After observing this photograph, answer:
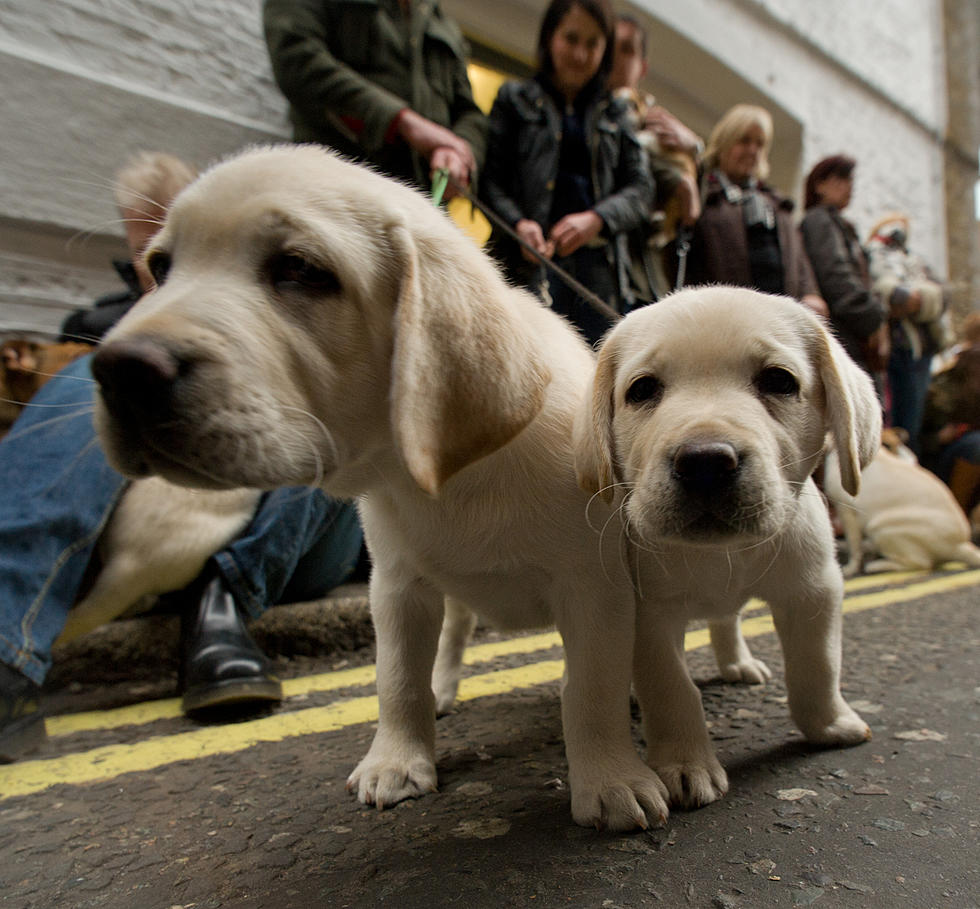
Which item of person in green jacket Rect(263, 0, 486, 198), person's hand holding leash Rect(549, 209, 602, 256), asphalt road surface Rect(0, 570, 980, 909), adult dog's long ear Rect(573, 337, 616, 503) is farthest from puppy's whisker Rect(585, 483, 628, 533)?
person's hand holding leash Rect(549, 209, 602, 256)

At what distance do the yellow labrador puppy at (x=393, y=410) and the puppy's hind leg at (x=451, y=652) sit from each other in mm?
633

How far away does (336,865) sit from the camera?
1.41 m

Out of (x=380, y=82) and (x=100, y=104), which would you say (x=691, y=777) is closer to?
(x=380, y=82)

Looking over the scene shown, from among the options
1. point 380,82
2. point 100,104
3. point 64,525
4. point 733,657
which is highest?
point 380,82

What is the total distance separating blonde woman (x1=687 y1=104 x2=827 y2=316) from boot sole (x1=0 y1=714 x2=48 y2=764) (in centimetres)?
397

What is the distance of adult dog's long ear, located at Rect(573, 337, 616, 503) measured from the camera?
1.55m

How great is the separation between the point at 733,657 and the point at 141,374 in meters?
2.14

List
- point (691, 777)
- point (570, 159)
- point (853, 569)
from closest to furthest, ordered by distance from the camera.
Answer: point (691, 777) → point (570, 159) → point (853, 569)

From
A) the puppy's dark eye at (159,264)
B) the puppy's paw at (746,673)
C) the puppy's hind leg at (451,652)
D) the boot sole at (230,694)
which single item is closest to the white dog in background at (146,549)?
the boot sole at (230,694)

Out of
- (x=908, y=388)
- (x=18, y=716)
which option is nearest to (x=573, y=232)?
(x=18, y=716)

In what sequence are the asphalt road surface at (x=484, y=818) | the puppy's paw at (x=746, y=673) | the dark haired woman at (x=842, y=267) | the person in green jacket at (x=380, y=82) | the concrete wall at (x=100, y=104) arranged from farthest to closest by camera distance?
1. the dark haired woman at (x=842, y=267)
2. the concrete wall at (x=100, y=104)
3. the person in green jacket at (x=380, y=82)
4. the puppy's paw at (x=746, y=673)
5. the asphalt road surface at (x=484, y=818)

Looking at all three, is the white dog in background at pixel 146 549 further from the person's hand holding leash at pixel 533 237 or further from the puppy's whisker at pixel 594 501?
the person's hand holding leash at pixel 533 237

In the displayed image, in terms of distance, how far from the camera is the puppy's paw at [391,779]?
1670 mm

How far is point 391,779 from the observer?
A: 169 centimetres
